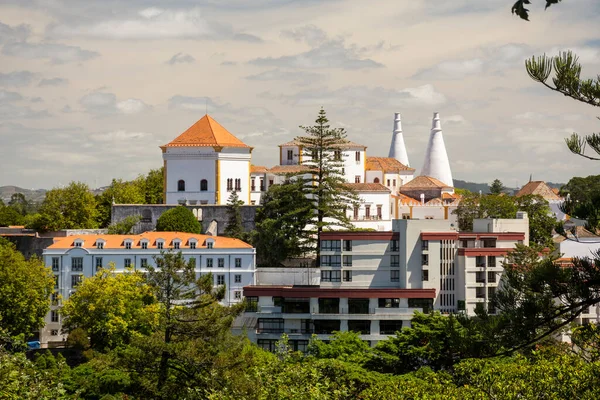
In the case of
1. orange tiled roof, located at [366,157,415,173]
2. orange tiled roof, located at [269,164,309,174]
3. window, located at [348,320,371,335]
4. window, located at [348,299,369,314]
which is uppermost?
orange tiled roof, located at [366,157,415,173]

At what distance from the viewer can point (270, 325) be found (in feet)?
156

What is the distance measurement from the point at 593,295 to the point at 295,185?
41551 mm

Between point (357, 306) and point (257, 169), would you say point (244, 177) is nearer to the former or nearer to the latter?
point (257, 169)

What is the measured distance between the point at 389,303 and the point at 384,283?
109 inches

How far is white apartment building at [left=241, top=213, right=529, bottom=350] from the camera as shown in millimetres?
47188

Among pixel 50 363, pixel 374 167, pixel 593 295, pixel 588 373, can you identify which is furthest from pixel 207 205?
pixel 593 295

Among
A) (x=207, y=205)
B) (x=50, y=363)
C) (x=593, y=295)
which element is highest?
(x=207, y=205)

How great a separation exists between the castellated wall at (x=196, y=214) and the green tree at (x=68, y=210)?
8.63 feet

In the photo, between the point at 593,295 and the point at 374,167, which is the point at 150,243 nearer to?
the point at 374,167

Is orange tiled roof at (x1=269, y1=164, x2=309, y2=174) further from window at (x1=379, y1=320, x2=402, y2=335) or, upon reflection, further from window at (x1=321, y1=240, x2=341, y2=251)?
window at (x1=379, y1=320, x2=402, y2=335)

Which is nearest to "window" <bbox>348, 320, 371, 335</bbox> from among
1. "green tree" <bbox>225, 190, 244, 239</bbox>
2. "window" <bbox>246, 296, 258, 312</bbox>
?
"window" <bbox>246, 296, 258, 312</bbox>

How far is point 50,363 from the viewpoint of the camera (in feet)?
144

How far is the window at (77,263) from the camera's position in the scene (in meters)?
57.2

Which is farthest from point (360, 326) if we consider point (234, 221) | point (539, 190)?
point (539, 190)
